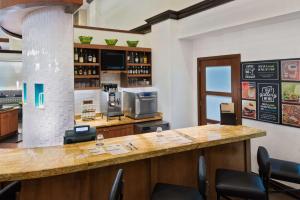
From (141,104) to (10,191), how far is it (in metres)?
3.11

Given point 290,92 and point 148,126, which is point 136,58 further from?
point 290,92

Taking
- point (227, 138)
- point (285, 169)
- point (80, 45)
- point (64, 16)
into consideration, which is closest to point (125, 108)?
point (80, 45)

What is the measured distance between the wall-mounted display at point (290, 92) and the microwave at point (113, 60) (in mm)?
3041

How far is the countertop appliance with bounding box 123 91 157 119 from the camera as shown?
4660 millimetres

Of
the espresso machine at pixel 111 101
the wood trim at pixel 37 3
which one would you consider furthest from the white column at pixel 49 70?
the espresso machine at pixel 111 101

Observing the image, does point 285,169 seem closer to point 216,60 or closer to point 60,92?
point 216,60

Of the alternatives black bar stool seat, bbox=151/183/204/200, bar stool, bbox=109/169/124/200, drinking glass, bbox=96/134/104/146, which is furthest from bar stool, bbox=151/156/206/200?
drinking glass, bbox=96/134/104/146

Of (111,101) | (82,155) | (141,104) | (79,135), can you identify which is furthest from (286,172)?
(111,101)

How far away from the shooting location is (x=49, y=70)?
2.94 metres

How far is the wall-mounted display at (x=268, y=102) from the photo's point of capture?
3432 millimetres

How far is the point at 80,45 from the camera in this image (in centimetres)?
444

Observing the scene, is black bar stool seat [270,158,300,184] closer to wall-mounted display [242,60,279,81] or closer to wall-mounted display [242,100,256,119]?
wall-mounted display [242,100,256,119]

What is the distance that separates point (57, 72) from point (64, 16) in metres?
0.74

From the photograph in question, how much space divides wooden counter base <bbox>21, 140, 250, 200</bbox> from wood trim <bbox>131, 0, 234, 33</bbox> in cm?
240
